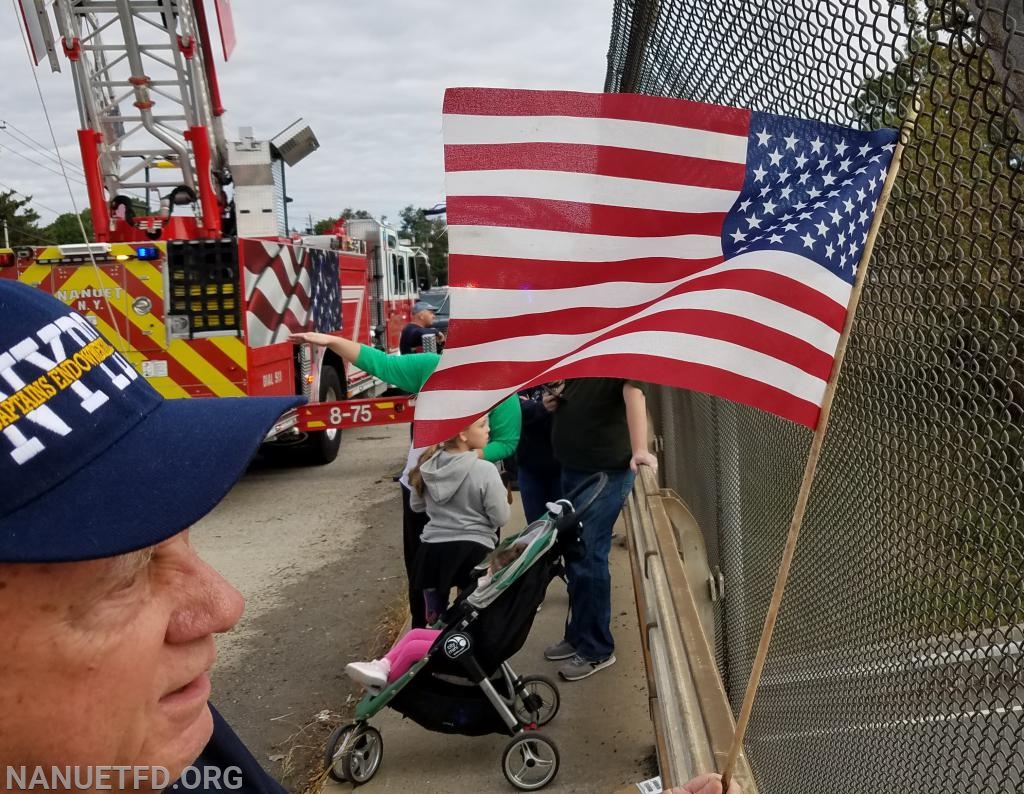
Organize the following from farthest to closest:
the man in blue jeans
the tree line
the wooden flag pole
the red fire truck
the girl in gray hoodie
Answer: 1. the tree line
2. the red fire truck
3. the man in blue jeans
4. the girl in gray hoodie
5. the wooden flag pole

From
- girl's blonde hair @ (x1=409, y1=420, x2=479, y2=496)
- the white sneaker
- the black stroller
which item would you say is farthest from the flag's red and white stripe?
girl's blonde hair @ (x1=409, y1=420, x2=479, y2=496)

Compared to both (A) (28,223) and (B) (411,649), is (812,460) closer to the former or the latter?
(B) (411,649)

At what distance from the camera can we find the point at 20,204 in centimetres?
5012

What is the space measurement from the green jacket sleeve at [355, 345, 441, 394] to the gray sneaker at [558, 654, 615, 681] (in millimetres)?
1636

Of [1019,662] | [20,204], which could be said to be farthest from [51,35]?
[20,204]

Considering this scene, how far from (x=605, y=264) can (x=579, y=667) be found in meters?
2.90

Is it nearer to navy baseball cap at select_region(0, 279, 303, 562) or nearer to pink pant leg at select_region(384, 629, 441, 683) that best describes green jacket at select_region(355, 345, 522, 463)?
pink pant leg at select_region(384, 629, 441, 683)

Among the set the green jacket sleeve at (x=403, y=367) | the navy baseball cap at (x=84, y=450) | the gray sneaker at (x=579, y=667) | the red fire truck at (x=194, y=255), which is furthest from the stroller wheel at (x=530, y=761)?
the red fire truck at (x=194, y=255)

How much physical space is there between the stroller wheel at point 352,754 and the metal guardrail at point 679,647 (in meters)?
1.21

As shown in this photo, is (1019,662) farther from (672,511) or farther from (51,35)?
(51,35)

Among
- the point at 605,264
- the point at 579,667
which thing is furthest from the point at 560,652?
the point at 605,264

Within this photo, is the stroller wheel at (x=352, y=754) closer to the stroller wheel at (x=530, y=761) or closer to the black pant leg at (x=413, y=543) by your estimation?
the stroller wheel at (x=530, y=761)

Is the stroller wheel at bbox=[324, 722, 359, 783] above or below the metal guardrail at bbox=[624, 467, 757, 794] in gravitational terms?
below

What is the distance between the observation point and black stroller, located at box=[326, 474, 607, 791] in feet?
11.2
